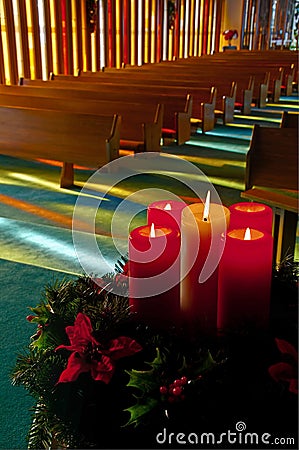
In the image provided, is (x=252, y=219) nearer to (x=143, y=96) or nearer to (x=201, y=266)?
(x=201, y=266)

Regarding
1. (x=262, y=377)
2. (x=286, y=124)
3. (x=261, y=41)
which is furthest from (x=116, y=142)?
(x=261, y=41)

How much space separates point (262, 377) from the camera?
886 mm

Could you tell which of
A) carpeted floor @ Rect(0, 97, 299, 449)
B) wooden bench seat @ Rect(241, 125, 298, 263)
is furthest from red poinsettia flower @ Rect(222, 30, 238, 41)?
wooden bench seat @ Rect(241, 125, 298, 263)

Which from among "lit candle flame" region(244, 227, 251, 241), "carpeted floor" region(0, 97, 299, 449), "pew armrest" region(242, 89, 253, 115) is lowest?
"carpeted floor" region(0, 97, 299, 449)

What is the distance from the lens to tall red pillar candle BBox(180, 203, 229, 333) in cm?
94

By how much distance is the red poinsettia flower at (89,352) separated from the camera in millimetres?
907

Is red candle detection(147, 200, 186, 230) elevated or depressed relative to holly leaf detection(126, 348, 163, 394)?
elevated

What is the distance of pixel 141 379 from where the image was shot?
88cm

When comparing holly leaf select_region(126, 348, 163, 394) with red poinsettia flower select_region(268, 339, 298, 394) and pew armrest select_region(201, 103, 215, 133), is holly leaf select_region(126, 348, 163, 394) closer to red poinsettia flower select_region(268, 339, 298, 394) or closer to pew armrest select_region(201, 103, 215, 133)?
red poinsettia flower select_region(268, 339, 298, 394)

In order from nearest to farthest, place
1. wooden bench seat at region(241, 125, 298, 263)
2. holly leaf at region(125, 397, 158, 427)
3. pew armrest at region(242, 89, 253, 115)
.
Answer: holly leaf at region(125, 397, 158, 427) < wooden bench seat at region(241, 125, 298, 263) < pew armrest at region(242, 89, 253, 115)

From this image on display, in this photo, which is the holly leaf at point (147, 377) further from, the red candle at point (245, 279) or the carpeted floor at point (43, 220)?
the carpeted floor at point (43, 220)

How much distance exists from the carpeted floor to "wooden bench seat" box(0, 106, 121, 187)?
25 centimetres

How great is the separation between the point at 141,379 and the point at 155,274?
204mm

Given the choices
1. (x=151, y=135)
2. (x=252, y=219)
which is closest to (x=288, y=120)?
(x=151, y=135)
